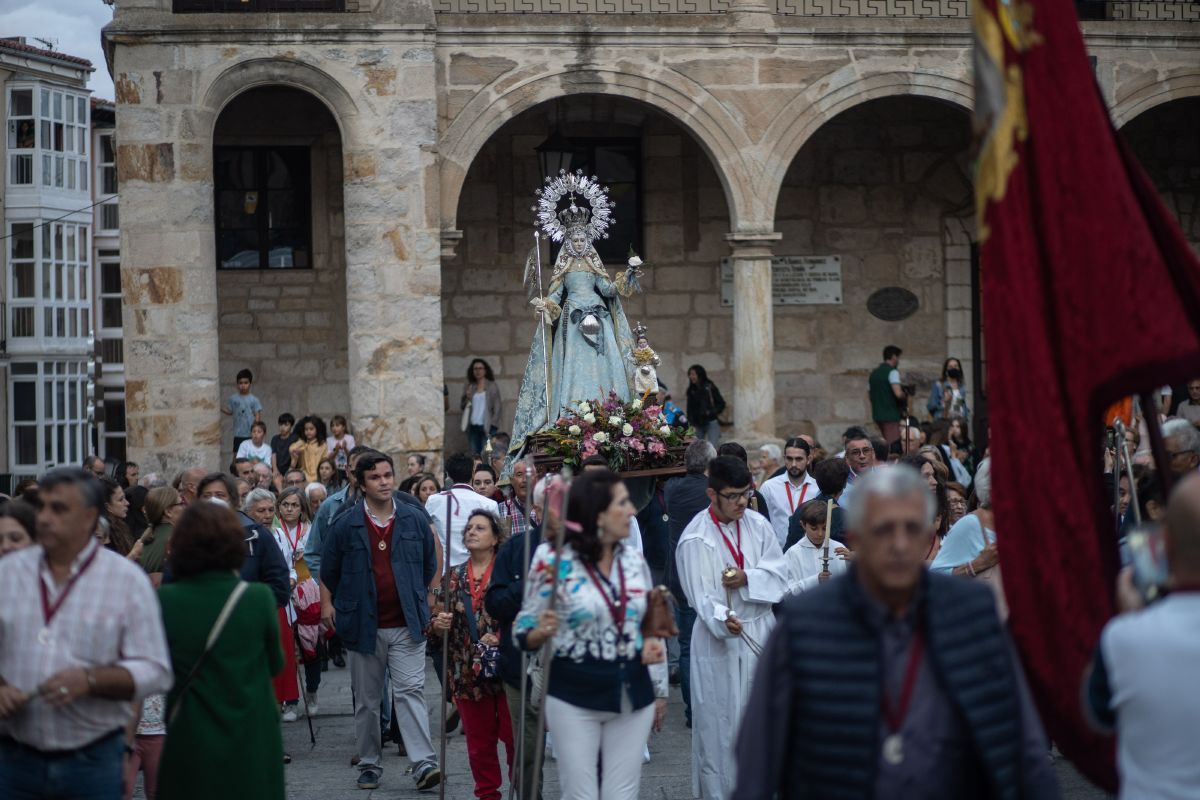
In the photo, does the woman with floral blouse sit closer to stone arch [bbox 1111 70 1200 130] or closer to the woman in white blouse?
the woman in white blouse

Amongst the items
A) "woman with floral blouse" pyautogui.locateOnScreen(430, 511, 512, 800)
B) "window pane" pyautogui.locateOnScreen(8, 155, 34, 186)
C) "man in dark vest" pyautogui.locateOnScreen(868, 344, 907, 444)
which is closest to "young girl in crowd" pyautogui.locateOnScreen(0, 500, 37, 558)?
"woman with floral blouse" pyautogui.locateOnScreen(430, 511, 512, 800)

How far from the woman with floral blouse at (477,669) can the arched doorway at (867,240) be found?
12391 mm

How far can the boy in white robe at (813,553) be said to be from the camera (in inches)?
320

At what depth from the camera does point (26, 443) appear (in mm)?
35906

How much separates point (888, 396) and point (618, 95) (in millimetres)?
4633

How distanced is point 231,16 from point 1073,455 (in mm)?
13263

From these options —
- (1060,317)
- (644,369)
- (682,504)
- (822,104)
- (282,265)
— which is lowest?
(682,504)

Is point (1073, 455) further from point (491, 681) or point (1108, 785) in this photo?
point (491, 681)

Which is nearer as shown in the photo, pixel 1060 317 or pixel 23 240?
pixel 1060 317

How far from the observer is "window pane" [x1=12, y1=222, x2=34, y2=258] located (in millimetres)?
35812

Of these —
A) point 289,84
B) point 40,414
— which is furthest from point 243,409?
point 40,414

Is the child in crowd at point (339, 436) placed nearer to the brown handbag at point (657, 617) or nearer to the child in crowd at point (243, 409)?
the child in crowd at point (243, 409)

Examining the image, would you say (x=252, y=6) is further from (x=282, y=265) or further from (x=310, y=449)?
(x=310, y=449)

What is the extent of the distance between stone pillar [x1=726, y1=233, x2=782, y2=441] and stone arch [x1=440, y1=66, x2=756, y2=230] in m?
0.31
